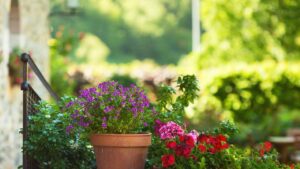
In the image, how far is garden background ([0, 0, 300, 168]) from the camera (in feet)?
40.5

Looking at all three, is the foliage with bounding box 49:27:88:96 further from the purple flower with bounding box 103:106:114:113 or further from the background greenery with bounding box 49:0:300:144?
the purple flower with bounding box 103:106:114:113

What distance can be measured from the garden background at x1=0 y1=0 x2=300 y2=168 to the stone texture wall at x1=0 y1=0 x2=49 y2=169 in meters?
0.04

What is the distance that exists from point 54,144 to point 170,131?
2.43 ft

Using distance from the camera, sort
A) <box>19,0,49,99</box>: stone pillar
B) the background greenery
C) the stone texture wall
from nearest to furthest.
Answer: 1. the stone texture wall
2. <box>19,0,49,99</box>: stone pillar
3. the background greenery

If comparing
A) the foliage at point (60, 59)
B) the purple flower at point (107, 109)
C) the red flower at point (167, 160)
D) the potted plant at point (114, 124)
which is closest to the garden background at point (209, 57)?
the foliage at point (60, 59)

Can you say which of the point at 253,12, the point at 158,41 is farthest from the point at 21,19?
the point at 158,41

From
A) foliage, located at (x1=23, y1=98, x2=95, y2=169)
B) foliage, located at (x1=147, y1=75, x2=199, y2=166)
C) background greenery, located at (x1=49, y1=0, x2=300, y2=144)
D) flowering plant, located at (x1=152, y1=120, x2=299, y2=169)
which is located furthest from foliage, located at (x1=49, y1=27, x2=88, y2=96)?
flowering plant, located at (x1=152, y1=120, x2=299, y2=169)

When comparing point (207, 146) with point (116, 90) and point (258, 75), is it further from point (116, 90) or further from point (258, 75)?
point (258, 75)

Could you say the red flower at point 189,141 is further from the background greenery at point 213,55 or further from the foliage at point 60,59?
the foliage at point 60,59

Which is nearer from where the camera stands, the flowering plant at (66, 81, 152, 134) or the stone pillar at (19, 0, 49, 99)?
the flowering plant at (66, 81, 152, 134)

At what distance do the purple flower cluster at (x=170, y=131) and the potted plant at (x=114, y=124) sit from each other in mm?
133

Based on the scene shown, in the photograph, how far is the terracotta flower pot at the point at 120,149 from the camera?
181 inches

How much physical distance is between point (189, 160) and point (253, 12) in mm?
14172

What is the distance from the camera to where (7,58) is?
311 inches
